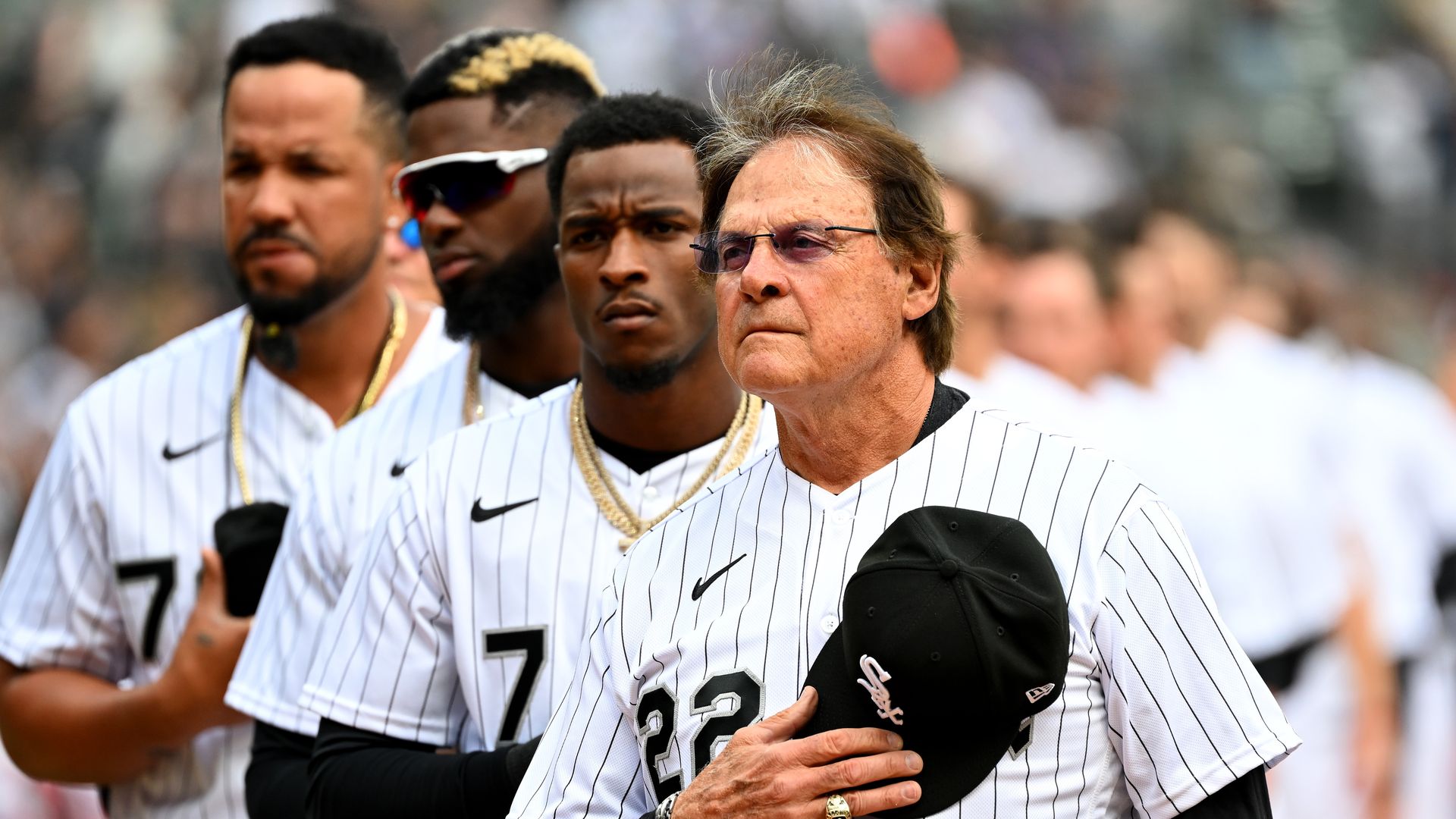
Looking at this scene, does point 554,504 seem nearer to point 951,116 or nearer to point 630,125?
point 630,125

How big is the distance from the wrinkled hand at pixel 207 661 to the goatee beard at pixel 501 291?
0.76 metres

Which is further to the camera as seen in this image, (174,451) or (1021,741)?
(174,451)

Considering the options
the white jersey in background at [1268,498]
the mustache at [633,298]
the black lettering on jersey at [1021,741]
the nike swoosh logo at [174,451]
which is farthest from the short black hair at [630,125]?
the white jersey in background at [1268,498]

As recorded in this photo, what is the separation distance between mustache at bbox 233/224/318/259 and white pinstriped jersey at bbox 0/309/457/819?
326 millimetres

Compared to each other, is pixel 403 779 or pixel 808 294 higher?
pixel 808 294

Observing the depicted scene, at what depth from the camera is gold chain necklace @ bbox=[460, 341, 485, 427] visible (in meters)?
3.94

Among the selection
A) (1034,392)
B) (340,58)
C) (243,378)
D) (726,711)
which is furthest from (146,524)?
(1034,392)

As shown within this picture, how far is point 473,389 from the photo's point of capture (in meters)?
3.99

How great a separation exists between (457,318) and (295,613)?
704mm

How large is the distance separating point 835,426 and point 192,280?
10321 millimetres

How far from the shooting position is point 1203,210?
12.4m

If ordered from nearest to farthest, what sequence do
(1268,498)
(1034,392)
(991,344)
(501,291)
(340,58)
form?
(501,291) < (340,58) < (1034,392) < (1268,498) < (991,344)

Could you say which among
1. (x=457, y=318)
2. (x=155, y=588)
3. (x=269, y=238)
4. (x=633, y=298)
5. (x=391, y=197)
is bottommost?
(x=155, y=588)

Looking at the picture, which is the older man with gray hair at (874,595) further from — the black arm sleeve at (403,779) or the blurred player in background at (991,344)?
the blurred player in background at (991,344)
